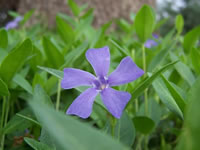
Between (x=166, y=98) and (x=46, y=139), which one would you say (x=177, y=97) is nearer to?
(x=166, y=98)

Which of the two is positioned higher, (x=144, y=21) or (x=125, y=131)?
(x=144, y=21)

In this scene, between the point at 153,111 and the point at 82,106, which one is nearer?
the point at 82,106

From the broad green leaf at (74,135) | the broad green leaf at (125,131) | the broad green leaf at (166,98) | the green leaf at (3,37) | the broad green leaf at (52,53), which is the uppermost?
the green leaf at (3,37)

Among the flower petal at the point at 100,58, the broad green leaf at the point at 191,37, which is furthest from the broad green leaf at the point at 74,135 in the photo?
the broad green leaf at the point at 191,37

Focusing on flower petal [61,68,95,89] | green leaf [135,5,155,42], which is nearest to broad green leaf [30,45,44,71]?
green leaf [135,5,155,42]

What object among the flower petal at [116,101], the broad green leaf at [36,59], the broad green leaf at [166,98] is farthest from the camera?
the broad green leaf at [36,59]

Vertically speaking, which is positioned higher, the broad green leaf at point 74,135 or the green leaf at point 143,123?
the broad green leaf at point 74,135

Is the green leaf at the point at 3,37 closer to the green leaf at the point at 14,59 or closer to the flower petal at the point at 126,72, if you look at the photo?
the green leaf at the point at 14,59

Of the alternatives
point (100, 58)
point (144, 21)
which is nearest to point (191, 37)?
point (144, 21)
